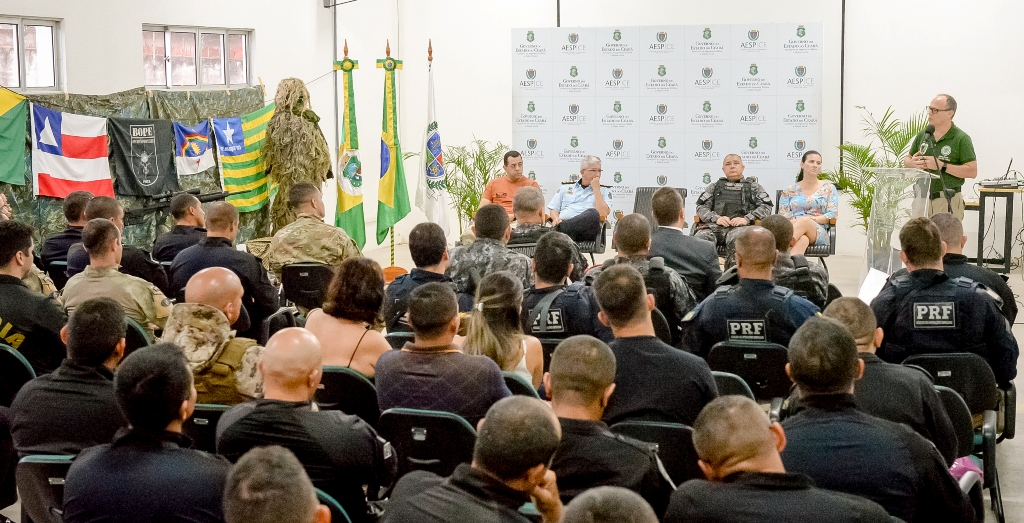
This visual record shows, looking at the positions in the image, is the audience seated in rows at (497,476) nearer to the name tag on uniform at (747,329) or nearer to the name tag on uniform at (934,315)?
the name tag on uniform at (747,329)

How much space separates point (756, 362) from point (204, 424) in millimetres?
2130

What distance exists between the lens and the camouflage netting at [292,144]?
32.2 feet

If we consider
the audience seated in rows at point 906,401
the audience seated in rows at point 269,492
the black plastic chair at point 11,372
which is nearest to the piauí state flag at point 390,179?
the black plastic chair at point 11,372

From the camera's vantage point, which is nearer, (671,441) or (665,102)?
(671,441)

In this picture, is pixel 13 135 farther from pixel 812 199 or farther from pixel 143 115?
pixel 812 199

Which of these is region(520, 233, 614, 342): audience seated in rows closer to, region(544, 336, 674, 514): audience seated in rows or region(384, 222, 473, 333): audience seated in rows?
region(384, 222, 473, 333): audience seated in rows

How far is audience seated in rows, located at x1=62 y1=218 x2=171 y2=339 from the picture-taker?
465 centimetres

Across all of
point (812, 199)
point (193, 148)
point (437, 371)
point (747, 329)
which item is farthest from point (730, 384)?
point (193, 148)

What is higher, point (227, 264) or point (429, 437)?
point (227, 264)

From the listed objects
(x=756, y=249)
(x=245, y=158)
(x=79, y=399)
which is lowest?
(x=79, y=399)

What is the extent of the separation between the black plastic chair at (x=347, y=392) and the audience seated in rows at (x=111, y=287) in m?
1.36

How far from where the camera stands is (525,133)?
1136 centimetres

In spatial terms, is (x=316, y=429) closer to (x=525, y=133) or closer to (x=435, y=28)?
(x=525, y=133)

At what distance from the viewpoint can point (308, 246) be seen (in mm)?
6309
